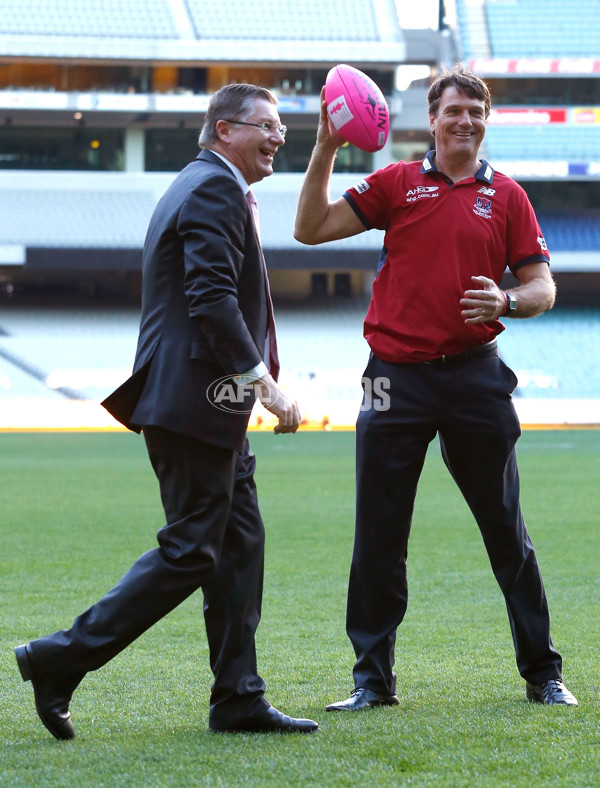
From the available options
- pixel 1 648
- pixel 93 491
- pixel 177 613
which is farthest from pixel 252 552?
pixel 93 491

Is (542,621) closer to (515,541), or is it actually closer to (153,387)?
(515,541)

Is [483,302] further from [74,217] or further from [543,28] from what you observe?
[543,28]

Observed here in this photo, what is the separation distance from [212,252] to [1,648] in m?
2.30

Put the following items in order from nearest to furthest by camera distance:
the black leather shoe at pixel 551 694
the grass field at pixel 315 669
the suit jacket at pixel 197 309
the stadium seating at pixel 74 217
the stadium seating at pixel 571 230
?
the grass field at pixel 315 669
the suit jacket at pixel 197 309
the black leather shoe at pixel 551 694
the stadium seating at pixel 74 217
the stadium seating at pixel 571 230

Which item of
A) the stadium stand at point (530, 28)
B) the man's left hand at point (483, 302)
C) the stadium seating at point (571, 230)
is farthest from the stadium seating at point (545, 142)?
the man's left hand at point (483, 302)

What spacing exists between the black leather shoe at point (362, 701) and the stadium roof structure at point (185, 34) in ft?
113

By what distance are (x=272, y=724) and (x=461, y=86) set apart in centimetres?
210

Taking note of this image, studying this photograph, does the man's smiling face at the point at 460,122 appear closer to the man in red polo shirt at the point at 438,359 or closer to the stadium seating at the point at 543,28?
the man in red polo shirt at the point at 438,359

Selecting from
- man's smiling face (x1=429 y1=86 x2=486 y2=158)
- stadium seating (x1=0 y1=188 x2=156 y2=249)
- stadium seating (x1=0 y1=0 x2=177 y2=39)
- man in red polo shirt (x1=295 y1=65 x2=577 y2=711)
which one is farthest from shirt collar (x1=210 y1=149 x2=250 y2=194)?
stadium seating (x1=0 y1=0 x2=177 y2=39)

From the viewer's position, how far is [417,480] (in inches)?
149

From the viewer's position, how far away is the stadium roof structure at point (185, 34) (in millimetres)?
35812

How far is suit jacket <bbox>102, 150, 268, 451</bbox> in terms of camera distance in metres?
3.08

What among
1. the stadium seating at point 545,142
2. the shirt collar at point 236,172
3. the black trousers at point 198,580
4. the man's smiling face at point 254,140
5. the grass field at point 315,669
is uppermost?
the stadium seating at point 545,142

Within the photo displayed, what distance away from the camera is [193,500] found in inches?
125
